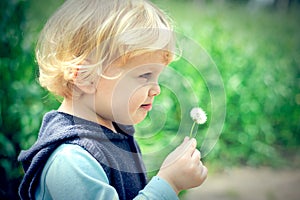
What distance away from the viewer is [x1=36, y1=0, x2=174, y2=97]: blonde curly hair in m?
1.28

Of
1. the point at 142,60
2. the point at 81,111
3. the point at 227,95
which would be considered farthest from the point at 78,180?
the point at 227,95

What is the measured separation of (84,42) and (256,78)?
228 cm

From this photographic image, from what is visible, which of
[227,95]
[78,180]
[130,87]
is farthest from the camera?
[227,95]

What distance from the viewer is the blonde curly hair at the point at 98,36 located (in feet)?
4.19

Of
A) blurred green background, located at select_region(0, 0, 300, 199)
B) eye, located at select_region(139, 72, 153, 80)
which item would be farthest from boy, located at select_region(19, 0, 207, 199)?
blurred green background, located at select_region(0, 0, 300, 199)

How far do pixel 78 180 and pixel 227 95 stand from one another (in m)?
2.12

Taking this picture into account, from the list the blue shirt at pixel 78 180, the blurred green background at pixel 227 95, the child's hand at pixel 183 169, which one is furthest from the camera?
the blurred green background at pixel 227 95

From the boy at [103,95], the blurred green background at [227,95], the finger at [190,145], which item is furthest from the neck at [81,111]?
the blurred green background at [227,95]

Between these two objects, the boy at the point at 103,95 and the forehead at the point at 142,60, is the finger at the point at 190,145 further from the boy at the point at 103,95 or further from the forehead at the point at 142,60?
the forehead at the point at 142,60

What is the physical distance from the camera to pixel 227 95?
322 centimetres

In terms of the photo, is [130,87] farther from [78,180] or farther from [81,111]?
[78,180]

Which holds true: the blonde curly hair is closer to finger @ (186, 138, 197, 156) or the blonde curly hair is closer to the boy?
the boy

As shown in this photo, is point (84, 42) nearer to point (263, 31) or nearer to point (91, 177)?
point (91, 177)

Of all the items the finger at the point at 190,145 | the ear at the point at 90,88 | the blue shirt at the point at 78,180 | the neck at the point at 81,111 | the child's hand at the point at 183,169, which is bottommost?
the blue shirt at the point at 78,180
